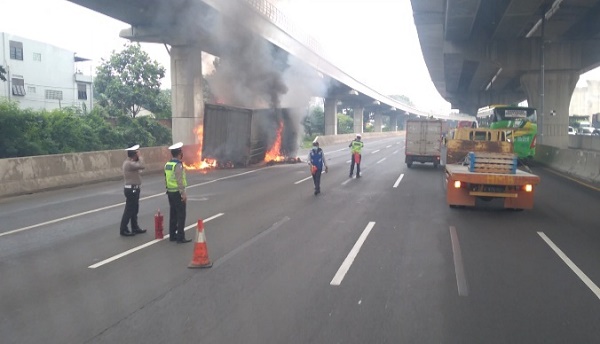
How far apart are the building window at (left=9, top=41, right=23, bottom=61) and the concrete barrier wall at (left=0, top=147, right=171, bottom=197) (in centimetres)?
2573

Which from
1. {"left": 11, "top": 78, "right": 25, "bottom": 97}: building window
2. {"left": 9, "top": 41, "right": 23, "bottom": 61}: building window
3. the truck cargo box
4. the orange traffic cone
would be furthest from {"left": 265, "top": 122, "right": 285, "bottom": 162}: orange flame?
{"left": 9, "top": 41, "right": 23, "bottom": 61}: building window

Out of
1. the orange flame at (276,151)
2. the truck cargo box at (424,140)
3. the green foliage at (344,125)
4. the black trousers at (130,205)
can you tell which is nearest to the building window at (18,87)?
the orange flame at (276,151)

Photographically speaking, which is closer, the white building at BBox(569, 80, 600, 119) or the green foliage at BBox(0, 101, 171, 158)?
the green foliage at BBox(0, 101, 171, 158)

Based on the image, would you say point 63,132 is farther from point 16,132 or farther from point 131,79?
point 131,79

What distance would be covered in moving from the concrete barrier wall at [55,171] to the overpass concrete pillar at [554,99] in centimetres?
2324

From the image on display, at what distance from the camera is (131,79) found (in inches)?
1564

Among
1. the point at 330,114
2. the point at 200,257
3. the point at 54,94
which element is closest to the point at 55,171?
the point at 200,257

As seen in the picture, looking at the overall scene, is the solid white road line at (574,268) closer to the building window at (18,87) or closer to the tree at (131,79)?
the tree at (131,79)

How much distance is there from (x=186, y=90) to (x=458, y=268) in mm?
19751

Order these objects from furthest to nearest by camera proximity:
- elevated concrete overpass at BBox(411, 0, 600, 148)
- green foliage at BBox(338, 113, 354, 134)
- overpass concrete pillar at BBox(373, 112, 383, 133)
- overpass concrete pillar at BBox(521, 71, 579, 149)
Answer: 1. overpass concrete pillar at BBox(373, 112, 383, 133)
2. green foliage at BBox(338, 113, 354, 134)
3. overpass concrete pillar at BBox(521, 71, 579, 149)
4. elevated concrete overpass at BBox(411, 0, 600, 148)

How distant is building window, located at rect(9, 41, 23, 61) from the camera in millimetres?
37750

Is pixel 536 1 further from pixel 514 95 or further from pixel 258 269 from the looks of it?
pixel 514 95

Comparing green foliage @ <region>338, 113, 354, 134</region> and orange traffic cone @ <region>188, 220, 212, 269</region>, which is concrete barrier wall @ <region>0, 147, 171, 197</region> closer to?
orange traffic cone @ <region>188, 220, 212, 269</region>

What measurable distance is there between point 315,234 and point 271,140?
52.3 ft
